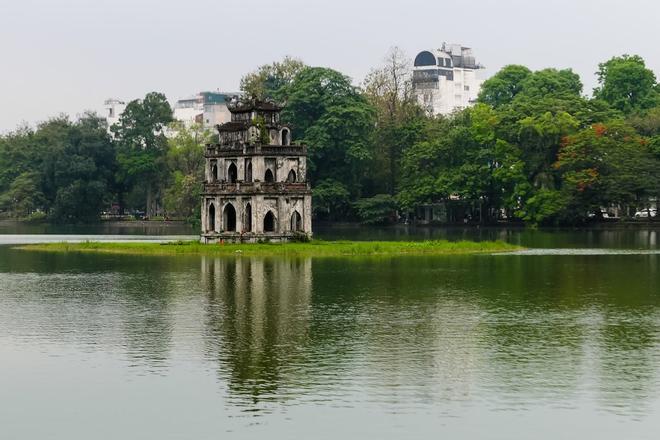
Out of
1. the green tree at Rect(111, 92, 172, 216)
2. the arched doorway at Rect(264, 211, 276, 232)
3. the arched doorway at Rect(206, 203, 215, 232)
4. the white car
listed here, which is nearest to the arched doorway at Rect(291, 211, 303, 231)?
the arched doorway at Rect(264, 211, 276, 232)

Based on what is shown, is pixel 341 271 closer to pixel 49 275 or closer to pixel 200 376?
pixel 49 275

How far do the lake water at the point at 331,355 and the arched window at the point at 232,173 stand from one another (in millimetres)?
31763

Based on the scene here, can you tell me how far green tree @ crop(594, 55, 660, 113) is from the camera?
17850cm

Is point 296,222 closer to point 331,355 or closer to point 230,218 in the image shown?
point 230,218

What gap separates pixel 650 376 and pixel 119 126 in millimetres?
164648

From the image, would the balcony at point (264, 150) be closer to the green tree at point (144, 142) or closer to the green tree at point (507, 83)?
the green tree at point (144, 142)

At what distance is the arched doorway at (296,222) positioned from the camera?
351 feet

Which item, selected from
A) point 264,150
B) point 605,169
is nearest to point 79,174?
point 605,169

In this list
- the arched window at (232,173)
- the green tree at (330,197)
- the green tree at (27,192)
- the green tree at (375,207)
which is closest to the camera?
the arched window at (232,173)

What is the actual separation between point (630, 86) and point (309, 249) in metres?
98.5

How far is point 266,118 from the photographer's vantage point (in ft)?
352

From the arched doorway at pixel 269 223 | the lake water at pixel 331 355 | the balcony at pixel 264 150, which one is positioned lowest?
the lake water at pixel 331 355

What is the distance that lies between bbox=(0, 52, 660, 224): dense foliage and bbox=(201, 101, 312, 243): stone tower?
4704 centimetres

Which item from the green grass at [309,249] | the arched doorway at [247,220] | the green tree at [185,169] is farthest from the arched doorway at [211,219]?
the green tree at [185,169]
